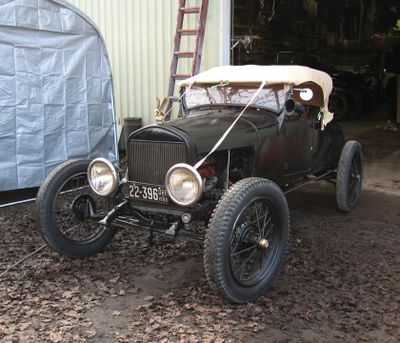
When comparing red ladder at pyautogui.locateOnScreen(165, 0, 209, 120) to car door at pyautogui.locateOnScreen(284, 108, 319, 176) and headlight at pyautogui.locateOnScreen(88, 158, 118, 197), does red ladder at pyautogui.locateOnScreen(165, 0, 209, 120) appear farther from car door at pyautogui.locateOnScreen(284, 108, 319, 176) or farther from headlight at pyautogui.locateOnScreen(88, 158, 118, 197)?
headlight at pyautogui.locateOnScreen(88, 158, 118, 197)

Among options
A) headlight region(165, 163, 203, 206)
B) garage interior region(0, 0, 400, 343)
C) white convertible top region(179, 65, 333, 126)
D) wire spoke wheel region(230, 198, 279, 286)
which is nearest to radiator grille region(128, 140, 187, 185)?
headlight region(165, 163, 203, 206)

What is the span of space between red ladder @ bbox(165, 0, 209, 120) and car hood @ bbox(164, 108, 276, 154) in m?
2.60

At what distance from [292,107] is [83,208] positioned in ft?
7.06

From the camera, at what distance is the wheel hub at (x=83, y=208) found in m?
4.64

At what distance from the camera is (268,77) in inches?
199

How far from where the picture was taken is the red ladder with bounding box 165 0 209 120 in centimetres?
762

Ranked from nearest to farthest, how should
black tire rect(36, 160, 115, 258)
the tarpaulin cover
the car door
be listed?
black tire rect(36, 160, 115, 258) → the car door → the tarpaulin cover

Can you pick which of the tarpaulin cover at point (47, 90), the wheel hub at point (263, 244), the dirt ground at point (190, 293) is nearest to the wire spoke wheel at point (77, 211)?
the dirt ground at point (190, 293)

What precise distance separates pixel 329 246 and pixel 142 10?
540cm

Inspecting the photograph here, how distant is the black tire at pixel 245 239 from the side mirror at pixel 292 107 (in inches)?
48.0

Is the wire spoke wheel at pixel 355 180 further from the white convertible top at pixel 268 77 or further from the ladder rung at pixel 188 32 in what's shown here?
the ladder rung at pixel 188 32

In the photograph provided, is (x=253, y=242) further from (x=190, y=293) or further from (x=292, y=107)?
(x=292, y=107)

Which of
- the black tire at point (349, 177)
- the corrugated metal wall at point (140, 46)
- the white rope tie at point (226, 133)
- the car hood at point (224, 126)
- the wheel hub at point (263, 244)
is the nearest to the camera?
the wheel hub at point (263, 244)

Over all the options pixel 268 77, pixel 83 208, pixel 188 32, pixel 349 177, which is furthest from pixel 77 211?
pixel 188 32
